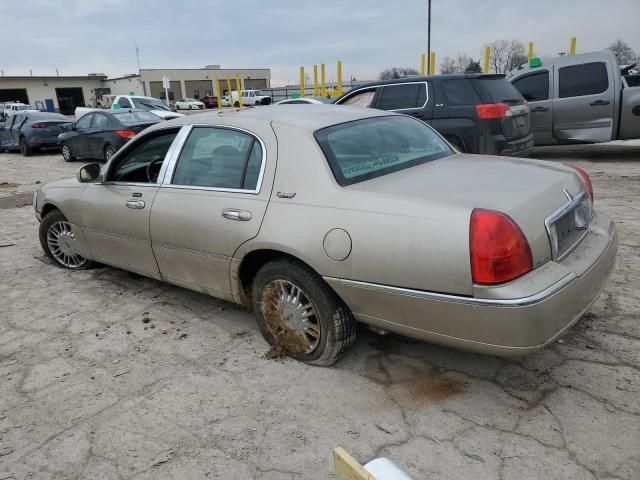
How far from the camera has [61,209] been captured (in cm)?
472

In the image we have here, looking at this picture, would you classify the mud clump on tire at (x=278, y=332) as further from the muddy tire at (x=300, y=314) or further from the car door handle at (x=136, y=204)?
the car door handle at (x=136, y=204)

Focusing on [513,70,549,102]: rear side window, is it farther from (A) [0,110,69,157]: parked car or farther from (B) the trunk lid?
(A) [0,110,69,157]: parked car

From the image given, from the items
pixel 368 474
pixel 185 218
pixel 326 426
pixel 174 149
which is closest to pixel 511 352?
pixel 326 426

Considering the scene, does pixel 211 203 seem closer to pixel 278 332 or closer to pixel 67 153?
pixel 278 332

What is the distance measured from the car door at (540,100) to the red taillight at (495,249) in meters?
8.41

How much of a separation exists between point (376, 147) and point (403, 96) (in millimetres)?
5035

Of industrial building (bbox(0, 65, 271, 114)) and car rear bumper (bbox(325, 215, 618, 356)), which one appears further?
industrial building (bbox(0, 65, 271, 114))

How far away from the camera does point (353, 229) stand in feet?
8.68

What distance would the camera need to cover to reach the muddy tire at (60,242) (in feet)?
16.2

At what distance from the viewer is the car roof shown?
3.32 metres

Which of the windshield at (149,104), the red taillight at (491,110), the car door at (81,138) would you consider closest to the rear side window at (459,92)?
the red taillight at (491,110)

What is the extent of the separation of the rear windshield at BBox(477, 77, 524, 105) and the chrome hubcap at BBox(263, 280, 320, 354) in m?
5.36

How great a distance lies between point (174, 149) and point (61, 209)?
1.64 meters

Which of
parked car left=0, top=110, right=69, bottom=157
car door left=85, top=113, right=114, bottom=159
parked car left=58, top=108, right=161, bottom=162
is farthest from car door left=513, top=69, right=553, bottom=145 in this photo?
parked car left=0, top=110, right=69, bottom=157
